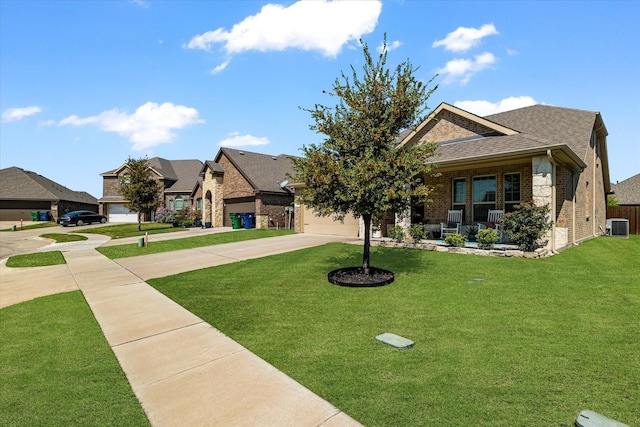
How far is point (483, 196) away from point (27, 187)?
169 feet

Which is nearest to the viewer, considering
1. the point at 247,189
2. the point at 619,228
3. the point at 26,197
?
the point at 619,228

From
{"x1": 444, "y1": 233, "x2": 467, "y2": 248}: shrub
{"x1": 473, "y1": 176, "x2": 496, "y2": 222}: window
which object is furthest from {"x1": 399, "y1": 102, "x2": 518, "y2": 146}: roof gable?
{"x1": 444, "y1": 233, "x2": 467, "y2": 248}: shrub

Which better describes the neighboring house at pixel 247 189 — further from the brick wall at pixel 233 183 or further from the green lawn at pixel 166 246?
the green lawn at pixel 166 246

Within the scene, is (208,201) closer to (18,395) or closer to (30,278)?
(30,278)

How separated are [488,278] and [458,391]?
5367 mm

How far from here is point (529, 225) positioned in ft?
34.0

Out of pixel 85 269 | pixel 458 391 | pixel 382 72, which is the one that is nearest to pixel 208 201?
pixel 85 269

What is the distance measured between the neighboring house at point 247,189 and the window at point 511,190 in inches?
575

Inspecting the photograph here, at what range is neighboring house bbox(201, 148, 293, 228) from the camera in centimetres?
2419

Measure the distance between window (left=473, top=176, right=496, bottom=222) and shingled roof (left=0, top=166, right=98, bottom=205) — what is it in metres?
47.6

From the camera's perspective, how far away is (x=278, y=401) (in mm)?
3074

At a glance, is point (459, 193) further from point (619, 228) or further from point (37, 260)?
point (37, 260)

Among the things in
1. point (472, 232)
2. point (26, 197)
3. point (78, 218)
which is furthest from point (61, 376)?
point (26, 197)

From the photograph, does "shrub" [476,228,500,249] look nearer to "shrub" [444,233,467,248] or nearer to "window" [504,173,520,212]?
"shrub" [444,233,467,248]
